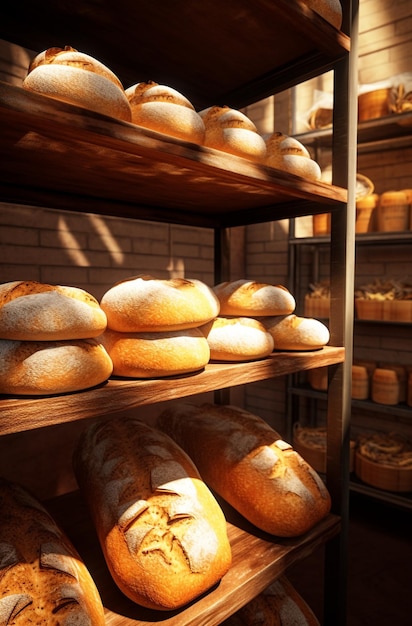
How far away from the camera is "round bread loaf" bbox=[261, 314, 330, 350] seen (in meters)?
1.22

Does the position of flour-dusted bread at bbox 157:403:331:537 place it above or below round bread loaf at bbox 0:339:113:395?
below

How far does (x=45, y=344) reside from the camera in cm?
76

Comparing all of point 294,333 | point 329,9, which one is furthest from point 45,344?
point 329,9

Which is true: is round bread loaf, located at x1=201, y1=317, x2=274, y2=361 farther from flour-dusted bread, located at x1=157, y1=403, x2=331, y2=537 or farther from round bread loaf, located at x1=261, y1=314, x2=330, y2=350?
flour-dusted bread, located at x1=157, y1=403, x2=331, y2=537

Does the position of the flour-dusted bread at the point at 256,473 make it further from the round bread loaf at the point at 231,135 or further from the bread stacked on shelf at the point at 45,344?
the round bread loaf at the point at 231,135

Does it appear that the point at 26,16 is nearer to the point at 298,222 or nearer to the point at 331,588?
the point at 331,588

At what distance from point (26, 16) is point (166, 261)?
5.14ft

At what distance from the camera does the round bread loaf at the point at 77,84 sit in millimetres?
732

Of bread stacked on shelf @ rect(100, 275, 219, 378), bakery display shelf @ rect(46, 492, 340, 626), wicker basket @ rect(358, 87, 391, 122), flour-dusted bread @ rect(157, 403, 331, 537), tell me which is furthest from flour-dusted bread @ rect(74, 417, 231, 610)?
wicker basket @ rect(358, 87, 391, 122)

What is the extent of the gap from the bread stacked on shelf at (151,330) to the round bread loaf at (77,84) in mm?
341

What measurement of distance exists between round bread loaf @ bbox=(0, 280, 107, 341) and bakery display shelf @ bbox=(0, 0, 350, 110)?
683mm

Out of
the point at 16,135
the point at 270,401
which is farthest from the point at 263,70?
the point at 270,401

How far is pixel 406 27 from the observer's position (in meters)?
2.77

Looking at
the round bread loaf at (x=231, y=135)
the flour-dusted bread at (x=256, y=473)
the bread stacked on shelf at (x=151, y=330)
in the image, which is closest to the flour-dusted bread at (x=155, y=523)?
the flour-dusted bread at (x=256, y=473)
